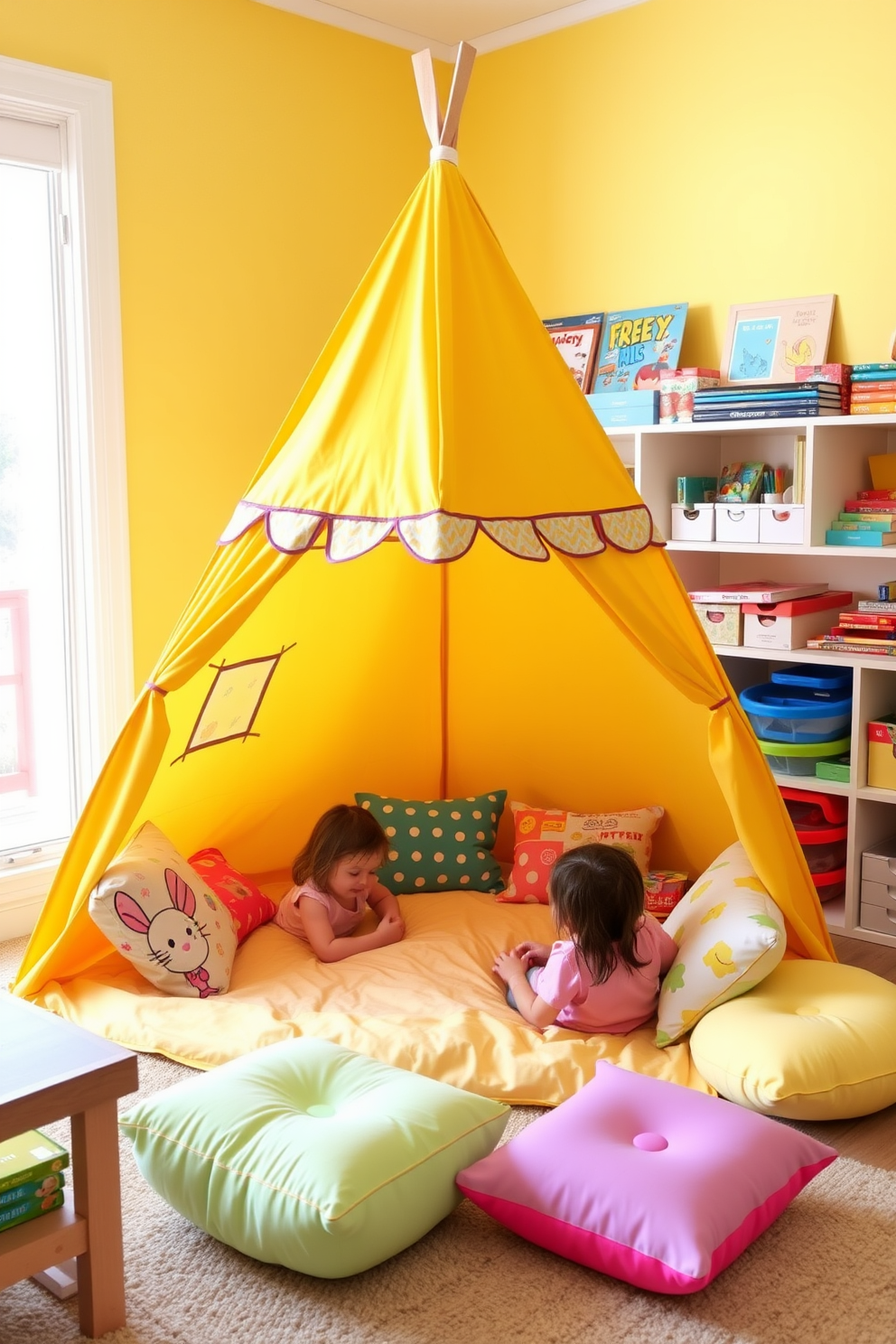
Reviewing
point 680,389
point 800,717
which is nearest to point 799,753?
point 800,717

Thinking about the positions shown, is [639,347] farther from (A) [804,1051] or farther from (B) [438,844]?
(A) [804,1051]

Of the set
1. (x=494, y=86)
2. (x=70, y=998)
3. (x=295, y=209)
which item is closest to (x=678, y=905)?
(x=70, y=998)

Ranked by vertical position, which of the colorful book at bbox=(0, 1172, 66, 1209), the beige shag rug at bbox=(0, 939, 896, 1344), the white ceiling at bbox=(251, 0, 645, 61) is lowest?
the beige shag rug at bbox=(0, 939, 896, 1344)

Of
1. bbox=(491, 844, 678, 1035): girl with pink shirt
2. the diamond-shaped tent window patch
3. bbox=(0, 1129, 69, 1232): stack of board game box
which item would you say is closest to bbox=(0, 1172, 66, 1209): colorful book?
bbox=(0, 1129, 69, 1232): stack of board game box

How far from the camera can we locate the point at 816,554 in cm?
339

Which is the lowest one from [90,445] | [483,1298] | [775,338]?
[483,1298]

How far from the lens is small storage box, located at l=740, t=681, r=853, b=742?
11.0 feet

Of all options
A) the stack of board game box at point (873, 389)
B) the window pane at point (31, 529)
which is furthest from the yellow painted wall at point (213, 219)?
the stack of board game box at point (873, 389)

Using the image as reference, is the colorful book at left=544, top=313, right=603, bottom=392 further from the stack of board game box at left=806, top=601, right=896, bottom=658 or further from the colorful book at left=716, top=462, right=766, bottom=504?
the stack of board game box at left=806, top=601, right=896, bottom=658

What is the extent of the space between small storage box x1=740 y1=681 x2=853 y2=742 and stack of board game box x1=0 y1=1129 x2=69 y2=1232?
221 centimetres

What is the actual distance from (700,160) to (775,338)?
605 millimetres

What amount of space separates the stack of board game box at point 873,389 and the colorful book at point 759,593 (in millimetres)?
497

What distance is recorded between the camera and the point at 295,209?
386 cm

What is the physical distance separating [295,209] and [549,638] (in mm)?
1551
